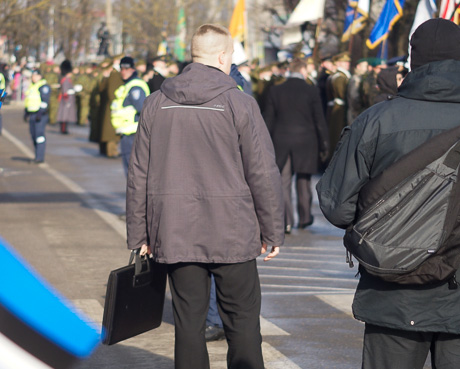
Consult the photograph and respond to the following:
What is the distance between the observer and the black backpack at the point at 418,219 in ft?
12.7

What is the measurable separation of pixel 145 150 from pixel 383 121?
1.35 meters

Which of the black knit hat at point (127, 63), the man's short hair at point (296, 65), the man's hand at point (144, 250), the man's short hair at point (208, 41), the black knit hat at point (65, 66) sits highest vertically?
the man's short hair at point (208, 41)

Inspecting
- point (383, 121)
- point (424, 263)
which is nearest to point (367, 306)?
point (424, 263)

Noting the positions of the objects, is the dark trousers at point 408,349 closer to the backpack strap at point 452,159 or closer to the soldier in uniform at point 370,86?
the backpack strap at point 452,159

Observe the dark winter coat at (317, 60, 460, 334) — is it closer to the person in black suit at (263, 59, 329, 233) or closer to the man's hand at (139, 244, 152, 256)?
the man's hand at (139, 244, 152, 256)

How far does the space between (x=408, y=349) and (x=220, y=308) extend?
3.96ft

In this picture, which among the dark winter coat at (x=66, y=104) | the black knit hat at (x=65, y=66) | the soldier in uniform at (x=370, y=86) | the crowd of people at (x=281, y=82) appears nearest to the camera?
the crowd of people at (x=281, y=82)

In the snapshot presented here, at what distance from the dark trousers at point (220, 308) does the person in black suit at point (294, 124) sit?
650cm

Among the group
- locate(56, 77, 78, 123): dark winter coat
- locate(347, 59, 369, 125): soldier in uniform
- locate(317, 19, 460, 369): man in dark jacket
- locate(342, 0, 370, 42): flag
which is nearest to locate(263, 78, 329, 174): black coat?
locate(347, 59, 369, 125): soldier in uniform

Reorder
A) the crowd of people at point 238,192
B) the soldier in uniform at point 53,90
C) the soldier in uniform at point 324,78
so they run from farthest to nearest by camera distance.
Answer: the soldier in uniform at point 53,90 → the soldier in uniform at point 324,78 → the crowd of people at point 238,192

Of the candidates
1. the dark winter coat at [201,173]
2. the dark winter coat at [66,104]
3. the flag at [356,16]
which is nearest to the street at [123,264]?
the dark winter coat at [201,173]

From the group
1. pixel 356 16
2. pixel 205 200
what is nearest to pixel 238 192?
pixel 205 200

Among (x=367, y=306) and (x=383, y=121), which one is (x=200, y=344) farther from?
(x=383, y=121)

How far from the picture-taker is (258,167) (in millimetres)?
4945
